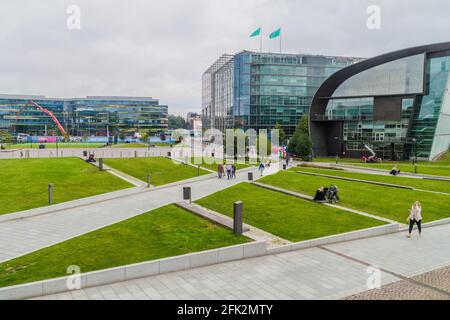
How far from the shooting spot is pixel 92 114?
520ft

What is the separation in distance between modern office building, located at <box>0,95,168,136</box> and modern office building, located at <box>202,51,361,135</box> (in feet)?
255

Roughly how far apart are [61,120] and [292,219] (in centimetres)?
16305

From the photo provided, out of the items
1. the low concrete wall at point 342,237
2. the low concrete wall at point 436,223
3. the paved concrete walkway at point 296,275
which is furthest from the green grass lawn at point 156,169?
the low concrete wall at point 436,223

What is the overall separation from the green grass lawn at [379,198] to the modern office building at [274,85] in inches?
2356

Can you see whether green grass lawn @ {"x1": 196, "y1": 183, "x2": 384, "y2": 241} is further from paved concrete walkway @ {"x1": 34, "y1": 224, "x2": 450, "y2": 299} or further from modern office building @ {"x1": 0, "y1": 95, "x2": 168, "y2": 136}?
modern office building @ {"x1": 0, "y1": 95, "x2": 168, "y2": 136}

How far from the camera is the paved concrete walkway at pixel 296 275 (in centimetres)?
963

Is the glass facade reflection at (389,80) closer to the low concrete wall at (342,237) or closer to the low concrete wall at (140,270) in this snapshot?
the low concrete wall at (342,237)

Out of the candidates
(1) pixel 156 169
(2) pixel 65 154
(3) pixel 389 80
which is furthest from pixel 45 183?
(3) pixel 389 80

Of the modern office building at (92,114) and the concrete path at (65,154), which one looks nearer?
the concrete path at (65,154)

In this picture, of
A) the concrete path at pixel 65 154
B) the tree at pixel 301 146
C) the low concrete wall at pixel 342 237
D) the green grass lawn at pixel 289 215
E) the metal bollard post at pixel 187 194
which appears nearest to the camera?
the low concrete wall at pixel 342 237

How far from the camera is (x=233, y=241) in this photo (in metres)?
12.9
